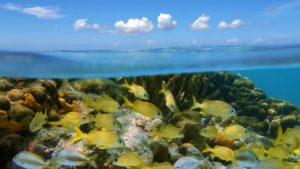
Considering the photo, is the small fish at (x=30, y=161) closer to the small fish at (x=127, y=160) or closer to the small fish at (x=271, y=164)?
the small fish at (x=127, y=160)

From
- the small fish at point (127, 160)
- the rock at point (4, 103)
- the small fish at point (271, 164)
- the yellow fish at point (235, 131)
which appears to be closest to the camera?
the small fish at point (127, 160)

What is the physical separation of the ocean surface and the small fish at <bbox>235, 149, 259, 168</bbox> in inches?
300

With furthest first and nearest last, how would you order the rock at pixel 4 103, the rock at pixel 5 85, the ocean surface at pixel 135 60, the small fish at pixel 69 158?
the ocean surface at pixel 135 60
the rock at pixel 5 85
the rock at pixel 4 103
the small fish at pixel 69 158

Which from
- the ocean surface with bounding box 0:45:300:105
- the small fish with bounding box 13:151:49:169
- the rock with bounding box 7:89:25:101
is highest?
the ocean surface with bounding box 0:45:300:105

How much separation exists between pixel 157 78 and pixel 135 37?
1.90m

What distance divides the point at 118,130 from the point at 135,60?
631cm

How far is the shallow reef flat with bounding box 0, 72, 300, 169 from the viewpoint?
19.1 feet

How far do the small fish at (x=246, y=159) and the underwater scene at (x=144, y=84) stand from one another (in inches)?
0.7

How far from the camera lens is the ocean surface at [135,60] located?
1313cm

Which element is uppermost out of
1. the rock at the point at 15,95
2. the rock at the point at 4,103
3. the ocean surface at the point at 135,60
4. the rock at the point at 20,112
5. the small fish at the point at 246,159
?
the ocean surface at the point at 135,60

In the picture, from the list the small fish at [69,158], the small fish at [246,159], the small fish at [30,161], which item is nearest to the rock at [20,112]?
the small fish at [30,161]

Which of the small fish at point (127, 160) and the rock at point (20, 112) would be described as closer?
the small fish at point (127, 160)

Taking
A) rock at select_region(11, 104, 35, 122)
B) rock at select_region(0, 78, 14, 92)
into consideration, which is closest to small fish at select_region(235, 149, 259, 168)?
rock at select_region(11, 104, 35, 122)

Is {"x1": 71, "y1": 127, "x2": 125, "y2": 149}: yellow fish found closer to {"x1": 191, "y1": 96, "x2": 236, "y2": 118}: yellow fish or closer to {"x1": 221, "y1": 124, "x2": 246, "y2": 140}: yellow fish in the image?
{"x1": 191, "y1": 96, "x2": 236, "y2": 118}: yellow fish
